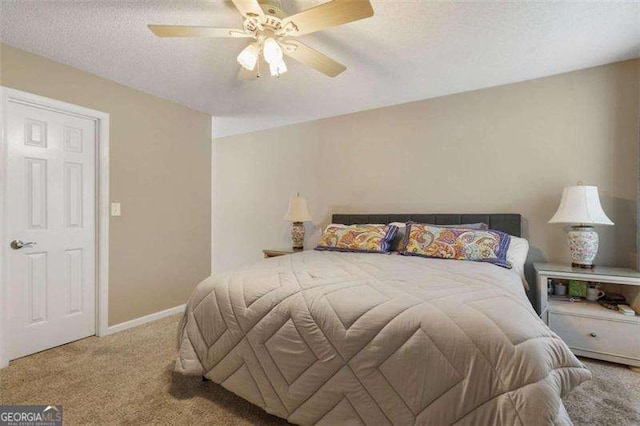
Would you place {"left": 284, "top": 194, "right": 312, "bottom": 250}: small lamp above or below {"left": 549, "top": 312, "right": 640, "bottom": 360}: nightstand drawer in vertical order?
above

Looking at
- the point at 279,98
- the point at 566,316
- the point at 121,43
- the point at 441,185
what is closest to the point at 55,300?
the point at 121,43

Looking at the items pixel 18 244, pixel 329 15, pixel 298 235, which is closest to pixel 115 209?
pixel 18 244

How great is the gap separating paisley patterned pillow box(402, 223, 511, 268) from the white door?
286cm

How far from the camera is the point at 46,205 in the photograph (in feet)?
→ 7.64

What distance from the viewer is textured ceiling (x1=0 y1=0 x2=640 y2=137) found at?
5.76 feet

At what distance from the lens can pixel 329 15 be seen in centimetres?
143

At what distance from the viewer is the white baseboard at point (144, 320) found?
8.86ft

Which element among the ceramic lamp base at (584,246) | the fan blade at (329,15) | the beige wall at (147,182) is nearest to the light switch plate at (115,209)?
the beige wall at (147,182)

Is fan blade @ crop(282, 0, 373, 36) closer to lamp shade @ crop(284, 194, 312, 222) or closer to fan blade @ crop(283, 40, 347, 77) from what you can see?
fan blade @ crop(283, 40, 347, 77)

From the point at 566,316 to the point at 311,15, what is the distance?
2.65 metres

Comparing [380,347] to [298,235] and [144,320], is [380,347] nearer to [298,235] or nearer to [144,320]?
[298,235]

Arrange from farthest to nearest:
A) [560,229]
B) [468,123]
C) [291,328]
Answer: [468,123], [560,229], [291,328]

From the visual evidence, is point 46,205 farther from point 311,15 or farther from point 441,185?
point 441,185

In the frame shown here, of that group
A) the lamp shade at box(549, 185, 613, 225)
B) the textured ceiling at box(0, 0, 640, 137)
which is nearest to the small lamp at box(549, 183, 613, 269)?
the lamp shade at box(549, 185, 613, 225)
